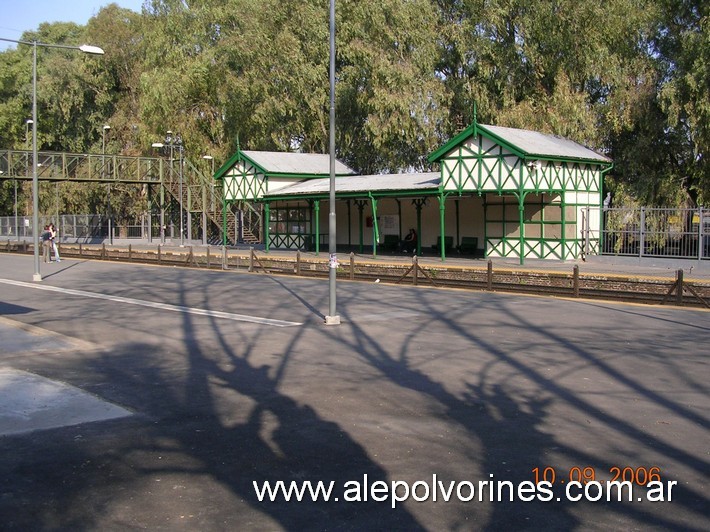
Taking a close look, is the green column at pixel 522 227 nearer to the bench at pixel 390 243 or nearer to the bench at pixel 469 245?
the bench at pixel 469 245

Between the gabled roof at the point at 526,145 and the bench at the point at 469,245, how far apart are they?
546 cm

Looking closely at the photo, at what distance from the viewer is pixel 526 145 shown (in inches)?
1265

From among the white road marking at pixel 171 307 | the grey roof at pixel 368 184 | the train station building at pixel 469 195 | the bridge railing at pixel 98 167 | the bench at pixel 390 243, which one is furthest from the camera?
the bridge railing at pixel 98 167

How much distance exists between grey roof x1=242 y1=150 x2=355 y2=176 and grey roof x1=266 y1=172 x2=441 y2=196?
3.24 ft

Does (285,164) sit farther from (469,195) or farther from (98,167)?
(98,167)

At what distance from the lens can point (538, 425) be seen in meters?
8.34

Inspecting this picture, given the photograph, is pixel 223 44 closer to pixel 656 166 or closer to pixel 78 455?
pixel 656 166

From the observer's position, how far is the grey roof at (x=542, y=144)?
3175cm

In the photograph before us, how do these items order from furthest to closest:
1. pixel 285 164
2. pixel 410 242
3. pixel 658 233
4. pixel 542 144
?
pixel 285 164
pixel 410 242
pixel 542 144
pixel 658 233

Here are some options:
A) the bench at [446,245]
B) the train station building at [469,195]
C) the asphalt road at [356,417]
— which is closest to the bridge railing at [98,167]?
the train station building at [469,195]

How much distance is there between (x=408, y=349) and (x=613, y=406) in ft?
15.2

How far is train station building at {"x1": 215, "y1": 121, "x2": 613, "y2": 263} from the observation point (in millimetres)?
32281

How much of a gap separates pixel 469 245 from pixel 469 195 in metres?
3.59

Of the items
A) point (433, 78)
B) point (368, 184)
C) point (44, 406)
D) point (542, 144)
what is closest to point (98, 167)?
point (433, 78)
